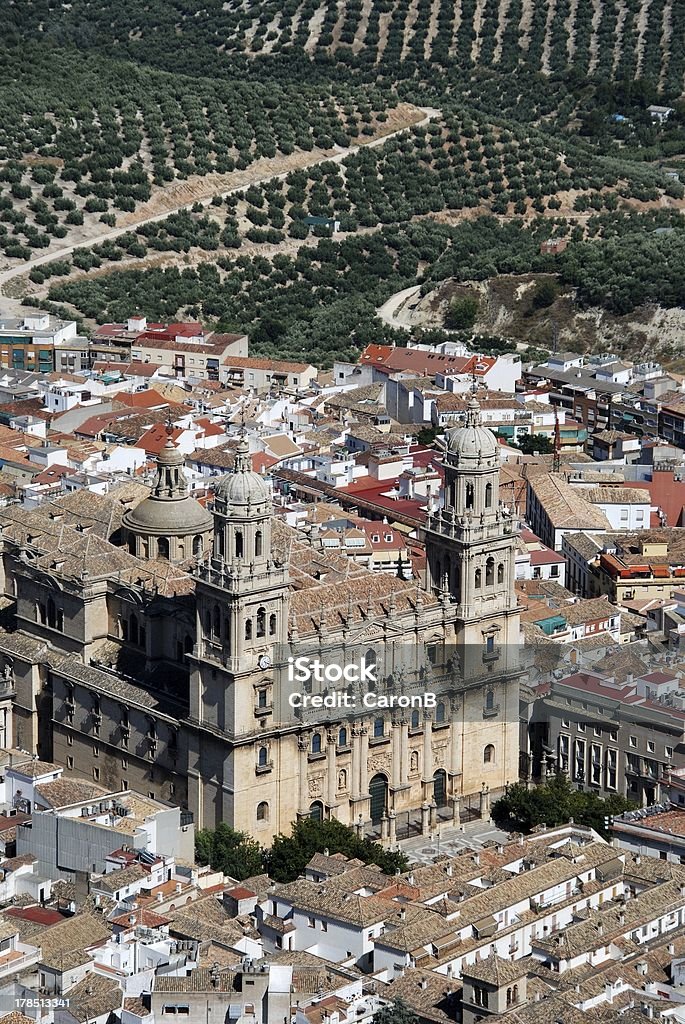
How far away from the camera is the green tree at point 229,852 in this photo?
239ft

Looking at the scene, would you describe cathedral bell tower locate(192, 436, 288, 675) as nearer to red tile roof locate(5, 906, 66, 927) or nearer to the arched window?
the arched window

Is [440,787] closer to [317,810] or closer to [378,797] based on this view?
[378,797]

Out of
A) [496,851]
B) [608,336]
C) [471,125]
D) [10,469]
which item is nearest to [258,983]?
[496,851]

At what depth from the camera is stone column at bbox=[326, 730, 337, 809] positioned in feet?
251

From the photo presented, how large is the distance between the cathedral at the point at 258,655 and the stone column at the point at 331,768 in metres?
0.04

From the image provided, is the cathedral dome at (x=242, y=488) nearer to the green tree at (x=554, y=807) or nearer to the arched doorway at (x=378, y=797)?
the arched doorway at (x=378, y=797)

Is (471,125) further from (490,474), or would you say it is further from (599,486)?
(490,474)

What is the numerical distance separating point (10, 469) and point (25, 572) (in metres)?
23.9

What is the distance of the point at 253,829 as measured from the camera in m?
75.6

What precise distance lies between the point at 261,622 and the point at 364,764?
635 centimetres

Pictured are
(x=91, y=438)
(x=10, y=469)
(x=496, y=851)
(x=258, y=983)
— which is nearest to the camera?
(x=258, y=983)

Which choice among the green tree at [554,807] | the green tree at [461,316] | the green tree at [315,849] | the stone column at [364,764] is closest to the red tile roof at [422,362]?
the green tree at [461,316]

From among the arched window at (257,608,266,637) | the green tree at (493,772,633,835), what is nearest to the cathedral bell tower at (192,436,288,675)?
the arched window at (257,608,266,637)

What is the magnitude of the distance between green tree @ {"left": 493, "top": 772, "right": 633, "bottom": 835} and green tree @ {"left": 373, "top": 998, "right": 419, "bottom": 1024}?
16.3 meters
